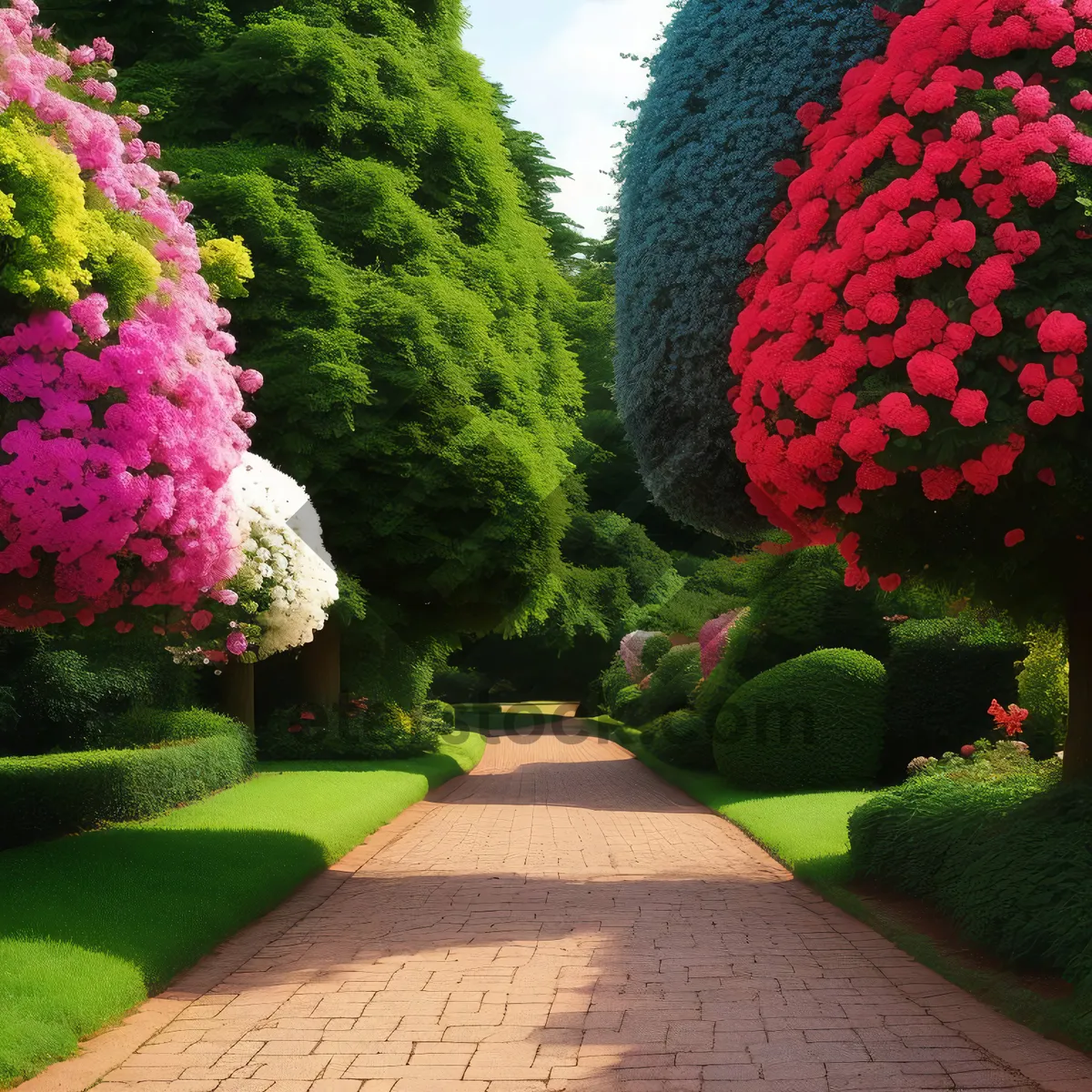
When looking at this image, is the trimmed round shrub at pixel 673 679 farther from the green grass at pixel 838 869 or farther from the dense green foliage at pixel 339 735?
the dense green foliage at pixel 339 735

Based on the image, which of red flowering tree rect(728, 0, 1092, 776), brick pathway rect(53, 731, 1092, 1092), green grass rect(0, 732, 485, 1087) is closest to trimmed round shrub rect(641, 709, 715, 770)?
green grass rect(0, 732, 485, 1087)

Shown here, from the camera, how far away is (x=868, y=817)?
930 cm

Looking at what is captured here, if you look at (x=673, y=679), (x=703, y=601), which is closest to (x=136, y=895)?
(x=673, y=679)

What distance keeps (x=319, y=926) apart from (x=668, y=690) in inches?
716

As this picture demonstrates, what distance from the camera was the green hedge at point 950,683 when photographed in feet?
50.1

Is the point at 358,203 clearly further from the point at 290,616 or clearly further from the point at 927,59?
the point at 927,59

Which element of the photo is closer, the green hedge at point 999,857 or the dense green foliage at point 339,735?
the green hedge at point 999,857

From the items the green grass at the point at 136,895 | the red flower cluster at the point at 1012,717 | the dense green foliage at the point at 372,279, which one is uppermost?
the dense green foliage at the point at 372,279

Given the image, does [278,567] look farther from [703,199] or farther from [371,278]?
[371,278]

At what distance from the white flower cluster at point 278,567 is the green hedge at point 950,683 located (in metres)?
7.35

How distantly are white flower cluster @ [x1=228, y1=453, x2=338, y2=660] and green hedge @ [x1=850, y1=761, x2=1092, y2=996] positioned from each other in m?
5.82

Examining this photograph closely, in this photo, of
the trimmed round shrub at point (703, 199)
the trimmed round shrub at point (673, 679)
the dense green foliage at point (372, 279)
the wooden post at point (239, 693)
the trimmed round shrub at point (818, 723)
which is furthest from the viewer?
the trimmed round shrub at point (673, 679)

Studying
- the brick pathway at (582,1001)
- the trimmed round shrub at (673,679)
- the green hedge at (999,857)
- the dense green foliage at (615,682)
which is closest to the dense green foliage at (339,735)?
the trimmed round shrub at (673,679)

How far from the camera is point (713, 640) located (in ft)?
72.4
